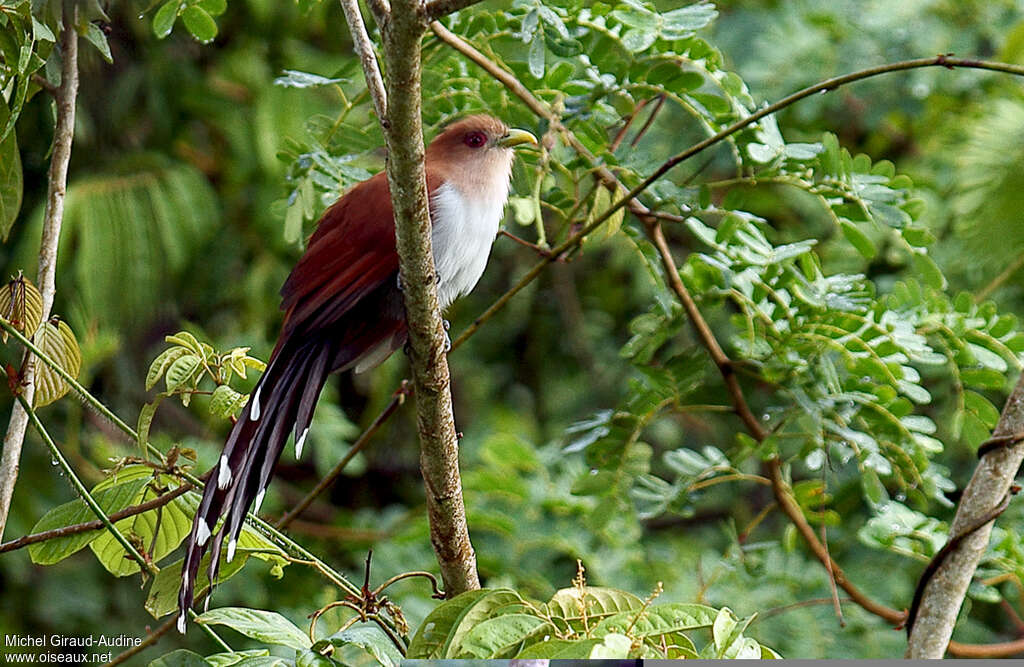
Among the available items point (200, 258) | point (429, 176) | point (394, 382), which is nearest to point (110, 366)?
point (200, 258)

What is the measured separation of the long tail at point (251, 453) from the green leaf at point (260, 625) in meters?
0.04

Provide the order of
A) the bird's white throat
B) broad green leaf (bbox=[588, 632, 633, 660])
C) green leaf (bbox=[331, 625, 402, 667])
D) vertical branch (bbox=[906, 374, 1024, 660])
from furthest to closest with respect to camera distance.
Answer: the bird's white throat < vertical branch (bbox=[906, 374, 1024, 660]) < green leaf (bbox=[331, 625, 402, 667]) < broad green leaf (bbox=[588, 632, 633, 660])

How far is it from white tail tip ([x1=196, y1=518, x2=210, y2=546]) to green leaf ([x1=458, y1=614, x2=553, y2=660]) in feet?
0.81

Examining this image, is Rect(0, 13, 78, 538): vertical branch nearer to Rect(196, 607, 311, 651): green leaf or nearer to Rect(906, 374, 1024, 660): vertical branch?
Rect(196, 607, 311, 651): green leaf

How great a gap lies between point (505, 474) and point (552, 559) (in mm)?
259

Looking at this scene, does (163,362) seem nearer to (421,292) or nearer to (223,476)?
(223,476)

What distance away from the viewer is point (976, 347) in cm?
129

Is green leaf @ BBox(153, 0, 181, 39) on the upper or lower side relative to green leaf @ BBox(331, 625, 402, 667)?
upper

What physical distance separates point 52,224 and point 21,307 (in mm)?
128

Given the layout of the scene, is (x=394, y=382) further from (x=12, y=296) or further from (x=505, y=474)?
(x=12, y=296)

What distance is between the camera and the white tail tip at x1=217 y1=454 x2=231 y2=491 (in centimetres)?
88
